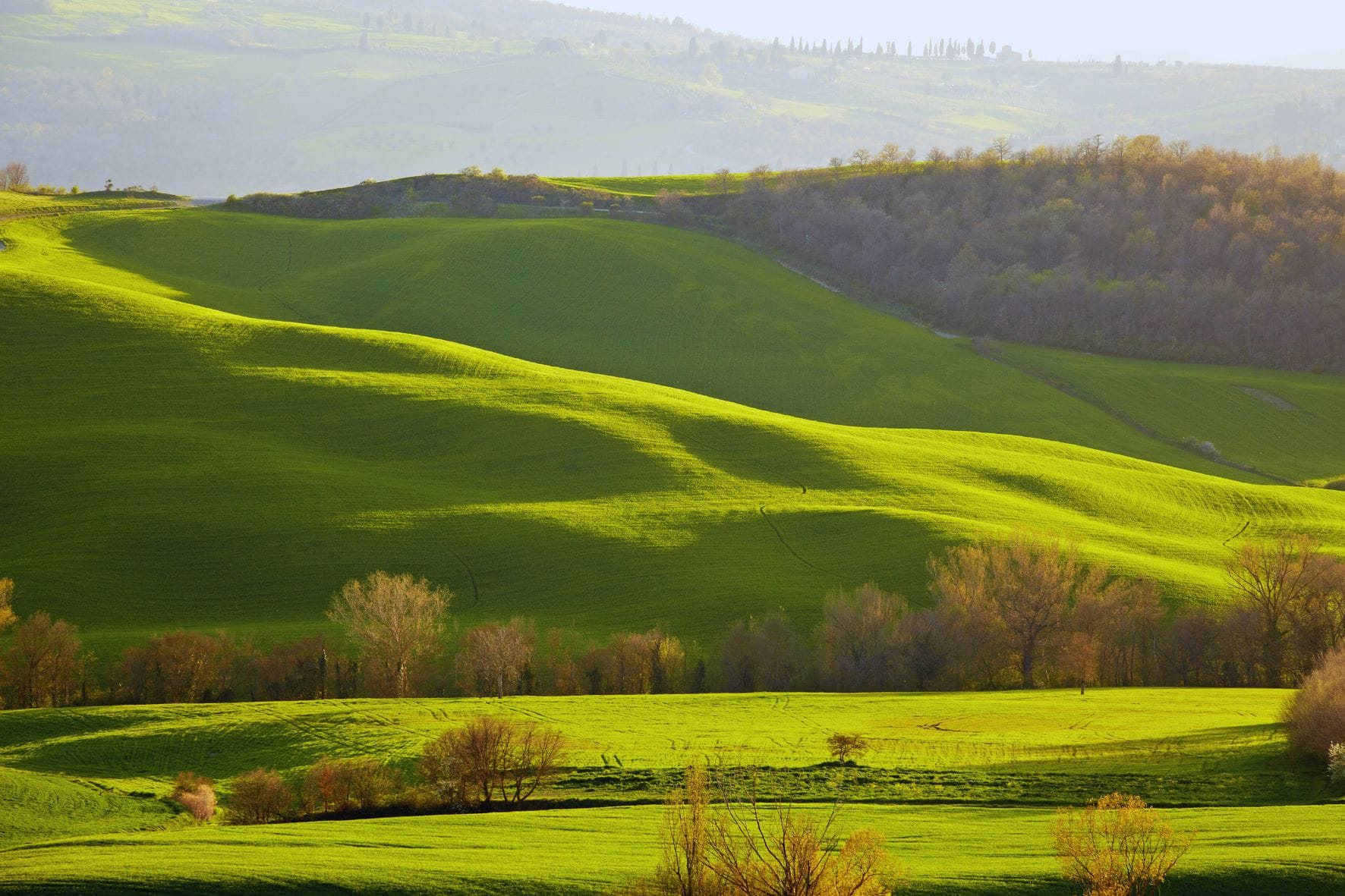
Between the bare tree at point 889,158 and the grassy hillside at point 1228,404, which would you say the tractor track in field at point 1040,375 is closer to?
the grassy hillside at point 1228,404

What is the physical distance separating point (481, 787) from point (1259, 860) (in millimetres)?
19981

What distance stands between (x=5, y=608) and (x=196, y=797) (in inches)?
946

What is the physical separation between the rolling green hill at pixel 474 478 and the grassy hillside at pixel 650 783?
12587mm

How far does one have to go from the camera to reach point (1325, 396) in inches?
4289

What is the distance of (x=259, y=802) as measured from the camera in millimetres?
32938

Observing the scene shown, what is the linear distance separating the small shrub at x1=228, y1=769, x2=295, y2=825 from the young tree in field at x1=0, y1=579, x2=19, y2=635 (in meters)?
23.2

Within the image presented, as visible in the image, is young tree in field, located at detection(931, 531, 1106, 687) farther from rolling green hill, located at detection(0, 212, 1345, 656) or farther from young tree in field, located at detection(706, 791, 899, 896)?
young tree in field, located at detection(706, 791, 899, 896)

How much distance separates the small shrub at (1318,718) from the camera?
36.1 m

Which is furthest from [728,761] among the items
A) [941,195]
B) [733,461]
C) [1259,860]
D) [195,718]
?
[941,195]

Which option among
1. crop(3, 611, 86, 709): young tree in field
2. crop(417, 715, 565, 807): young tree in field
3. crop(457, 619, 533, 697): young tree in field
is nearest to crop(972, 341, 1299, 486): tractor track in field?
crop(457, 619, 533, 697): young tree in field

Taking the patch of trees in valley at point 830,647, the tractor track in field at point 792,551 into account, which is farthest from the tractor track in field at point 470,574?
the tractor track in field at point 792,551

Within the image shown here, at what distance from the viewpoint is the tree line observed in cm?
4859

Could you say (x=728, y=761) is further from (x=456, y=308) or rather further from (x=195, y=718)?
(x=456, y=308)

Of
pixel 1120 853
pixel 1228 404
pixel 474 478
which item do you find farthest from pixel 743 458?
pixel 1228 404
